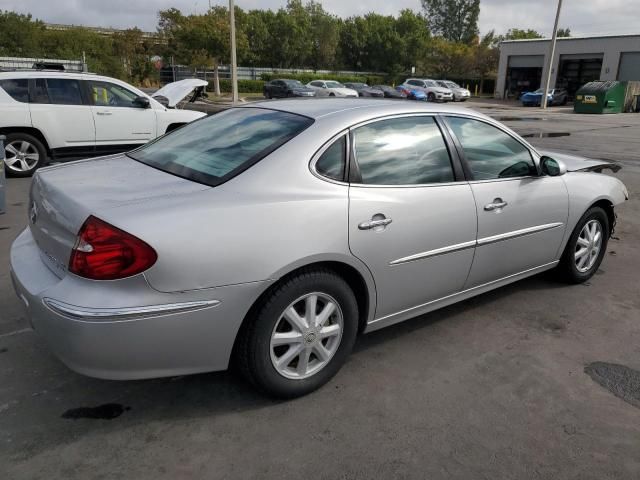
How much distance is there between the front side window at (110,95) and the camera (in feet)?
29.4

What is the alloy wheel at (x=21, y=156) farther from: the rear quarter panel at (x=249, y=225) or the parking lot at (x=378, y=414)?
the rear quarter panel at (x=249, y=225)

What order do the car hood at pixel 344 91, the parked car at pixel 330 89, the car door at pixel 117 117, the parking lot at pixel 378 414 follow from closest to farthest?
the parking lot at pixel 378 414 → the car door at pixel 117 117 → the parked car at pixel 330 89 → the car hood at pixel 344 91

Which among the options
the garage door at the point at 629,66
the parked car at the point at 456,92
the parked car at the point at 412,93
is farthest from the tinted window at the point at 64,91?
the garage door at the point at 629,66

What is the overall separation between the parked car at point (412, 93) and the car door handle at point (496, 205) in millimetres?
34278

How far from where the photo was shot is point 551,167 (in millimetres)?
3896

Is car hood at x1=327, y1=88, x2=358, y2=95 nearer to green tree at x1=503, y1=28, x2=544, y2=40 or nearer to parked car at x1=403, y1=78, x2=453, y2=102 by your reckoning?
parked car at x1=403, y1=78, x2=453, y2=102

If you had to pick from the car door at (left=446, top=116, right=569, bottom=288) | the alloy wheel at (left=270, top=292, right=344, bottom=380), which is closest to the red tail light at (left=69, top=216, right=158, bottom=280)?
the alloy wheel at (left=270, top=292, right=344, bottom=380)

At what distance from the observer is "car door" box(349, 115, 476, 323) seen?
2.94 meters

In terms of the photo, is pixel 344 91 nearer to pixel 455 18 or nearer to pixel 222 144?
pixel 222 144

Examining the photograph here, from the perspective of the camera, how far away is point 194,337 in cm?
245

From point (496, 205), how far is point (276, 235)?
1.71m

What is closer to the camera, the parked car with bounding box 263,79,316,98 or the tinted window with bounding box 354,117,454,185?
the tinted window with bounding box 354,117,454,185

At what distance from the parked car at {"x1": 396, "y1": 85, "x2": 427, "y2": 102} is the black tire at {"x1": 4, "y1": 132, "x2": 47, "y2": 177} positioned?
30858mm

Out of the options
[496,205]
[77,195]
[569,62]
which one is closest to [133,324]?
[77,195]
